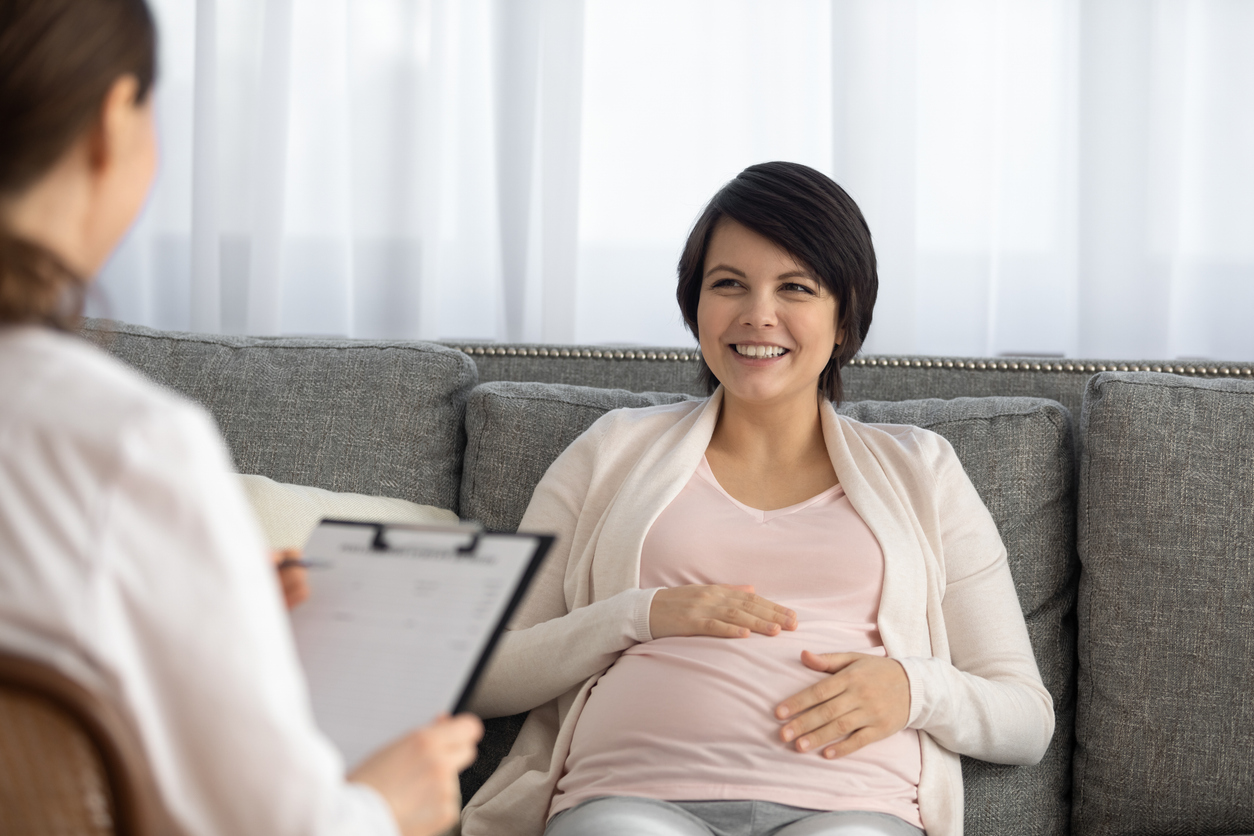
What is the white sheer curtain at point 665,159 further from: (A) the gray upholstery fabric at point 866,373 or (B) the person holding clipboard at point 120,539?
(B) the person holding clipboard at point 120,539

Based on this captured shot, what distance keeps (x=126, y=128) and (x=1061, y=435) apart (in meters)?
1.38

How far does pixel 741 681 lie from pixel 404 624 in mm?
609

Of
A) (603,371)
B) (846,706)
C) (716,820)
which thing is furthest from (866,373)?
(716,820)

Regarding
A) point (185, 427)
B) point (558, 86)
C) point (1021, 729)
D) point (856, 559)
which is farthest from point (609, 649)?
point (558, 86)

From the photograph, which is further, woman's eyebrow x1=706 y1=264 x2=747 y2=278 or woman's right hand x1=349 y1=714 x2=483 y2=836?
woman's eyebrow x1=706 y1=264 x2=747 y2=278

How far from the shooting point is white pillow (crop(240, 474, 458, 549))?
140cm

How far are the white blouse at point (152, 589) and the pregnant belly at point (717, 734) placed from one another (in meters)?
0.71

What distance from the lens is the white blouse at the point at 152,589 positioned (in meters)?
0.50

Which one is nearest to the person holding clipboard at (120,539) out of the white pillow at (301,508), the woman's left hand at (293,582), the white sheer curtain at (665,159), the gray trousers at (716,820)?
the woman's left hand at (293,582)

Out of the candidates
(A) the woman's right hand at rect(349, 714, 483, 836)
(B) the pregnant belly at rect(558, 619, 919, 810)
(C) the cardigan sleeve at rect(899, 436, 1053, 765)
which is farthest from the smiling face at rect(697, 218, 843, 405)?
(A) the woman's right hand at rect(349, 714, 483, 836)

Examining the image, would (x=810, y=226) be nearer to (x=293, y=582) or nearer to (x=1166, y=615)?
(x=1166, y=615)

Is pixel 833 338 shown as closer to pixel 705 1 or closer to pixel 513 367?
pixel 513 367

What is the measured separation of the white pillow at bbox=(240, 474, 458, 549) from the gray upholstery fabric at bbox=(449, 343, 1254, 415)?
381mm

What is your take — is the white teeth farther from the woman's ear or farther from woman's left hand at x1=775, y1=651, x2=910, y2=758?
the woman's ear
